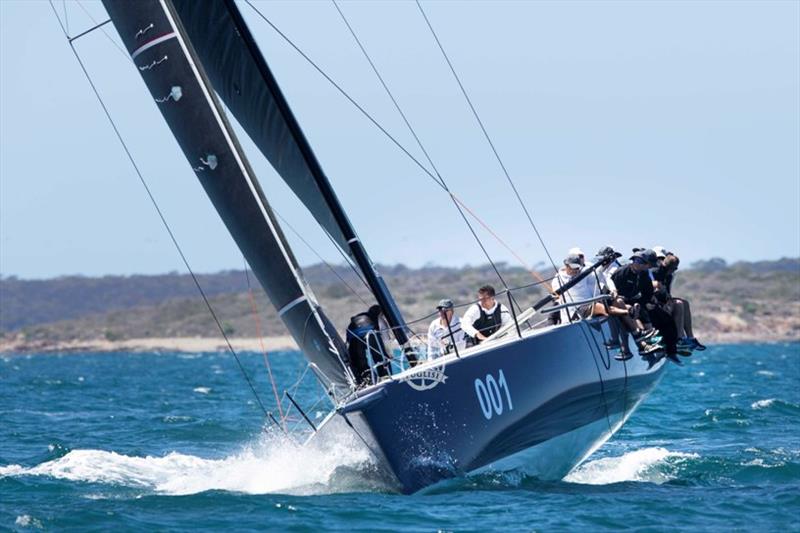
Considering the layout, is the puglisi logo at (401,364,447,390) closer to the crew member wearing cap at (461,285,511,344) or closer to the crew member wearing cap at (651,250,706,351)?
the crew member wearing cap at (461,285,511,344)

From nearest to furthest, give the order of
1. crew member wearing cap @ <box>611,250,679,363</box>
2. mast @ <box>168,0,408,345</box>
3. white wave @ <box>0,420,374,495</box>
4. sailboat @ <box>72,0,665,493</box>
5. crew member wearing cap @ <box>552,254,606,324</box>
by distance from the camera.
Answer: sailboat @ <box>72,0,665,493</box> < white wave @ <box>0,420,374,495</box> < mast @ <box>168,0,408,345</box> < crew member wearing cap @ <box>552,254,606,324</box> < crew member wearing cap @ <box>611,250,679,363</box>

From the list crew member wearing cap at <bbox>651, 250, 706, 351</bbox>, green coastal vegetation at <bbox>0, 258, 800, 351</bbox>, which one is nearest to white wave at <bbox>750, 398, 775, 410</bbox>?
crew member wearing cap at <bbox>651, 250, 706, 351</bbox>

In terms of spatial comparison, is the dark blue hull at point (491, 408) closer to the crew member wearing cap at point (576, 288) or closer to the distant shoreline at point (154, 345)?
the crew member wearing cap at point (576, 288)

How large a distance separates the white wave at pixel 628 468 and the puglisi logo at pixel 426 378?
8.50 ft

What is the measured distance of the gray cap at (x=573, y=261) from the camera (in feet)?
46.2

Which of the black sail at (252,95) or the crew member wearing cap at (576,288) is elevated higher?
the black sail at (252,95)

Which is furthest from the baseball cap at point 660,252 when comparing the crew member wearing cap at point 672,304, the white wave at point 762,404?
the white wave at point 762,404

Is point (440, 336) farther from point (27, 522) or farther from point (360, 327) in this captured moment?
point (27, 522)

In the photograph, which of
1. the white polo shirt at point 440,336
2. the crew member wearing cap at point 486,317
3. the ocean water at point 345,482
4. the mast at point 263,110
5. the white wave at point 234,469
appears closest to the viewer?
the ocean water at point 345,482

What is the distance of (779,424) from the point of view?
1905 centimetres

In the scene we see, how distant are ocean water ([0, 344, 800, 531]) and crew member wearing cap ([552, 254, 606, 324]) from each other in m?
1.66

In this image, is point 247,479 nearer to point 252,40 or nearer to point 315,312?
point 315,312

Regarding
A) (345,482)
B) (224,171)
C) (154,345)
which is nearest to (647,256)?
(345,482)

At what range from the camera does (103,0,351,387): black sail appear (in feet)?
41.0
